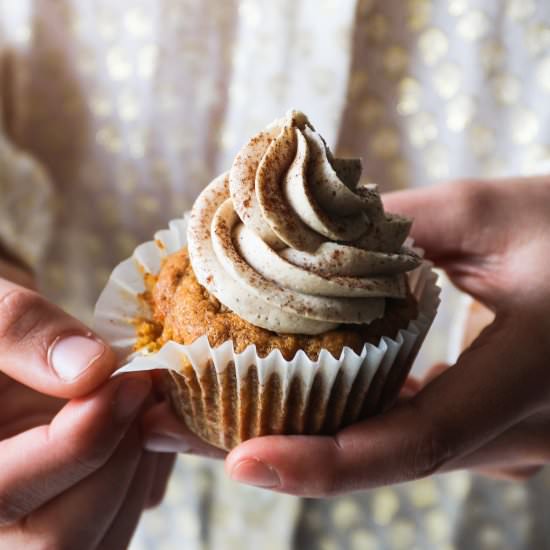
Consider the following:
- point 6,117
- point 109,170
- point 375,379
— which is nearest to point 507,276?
point 375,379

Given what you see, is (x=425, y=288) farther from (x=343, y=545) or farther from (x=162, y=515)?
(x=162, y=515)

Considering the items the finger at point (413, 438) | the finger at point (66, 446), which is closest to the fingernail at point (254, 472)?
the finger at point (413, 438)

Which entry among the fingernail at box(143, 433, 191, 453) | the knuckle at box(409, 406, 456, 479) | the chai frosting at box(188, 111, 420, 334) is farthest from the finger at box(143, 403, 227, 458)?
the knuckle at box(409, 406, 456, 479)

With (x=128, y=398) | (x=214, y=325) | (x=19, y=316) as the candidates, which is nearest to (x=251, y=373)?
(x=214, y=325)

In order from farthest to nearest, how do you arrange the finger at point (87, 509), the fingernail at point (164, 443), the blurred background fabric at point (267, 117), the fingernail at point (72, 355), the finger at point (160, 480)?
the blurred background fabric at point (267, 117) → the finger at point (160, 480) → the fingernail at point (164, 443) → the finger at point (87, 509) → the fingernail at point (72, 355)

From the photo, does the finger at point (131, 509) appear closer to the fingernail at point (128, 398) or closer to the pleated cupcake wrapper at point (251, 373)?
the pleated cupcake wrapper at point (251, 373)
